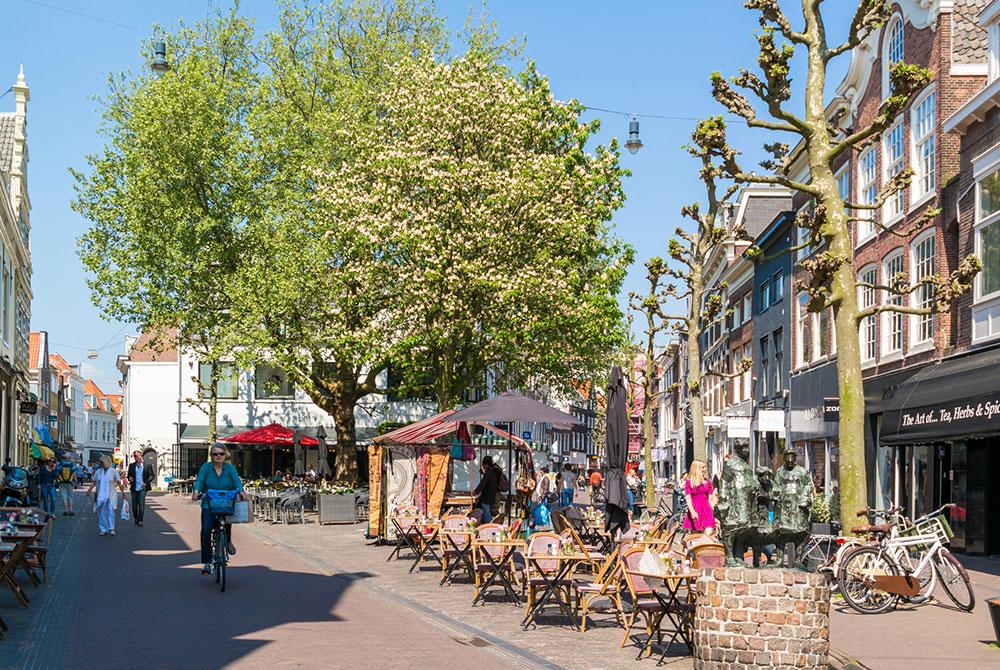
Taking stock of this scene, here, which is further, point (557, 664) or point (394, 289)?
point (394, 289)

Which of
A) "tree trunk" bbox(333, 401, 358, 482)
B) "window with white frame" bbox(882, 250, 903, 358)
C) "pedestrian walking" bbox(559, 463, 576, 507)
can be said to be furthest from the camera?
"tree trunk" bbox(333, 401, 358, 482)

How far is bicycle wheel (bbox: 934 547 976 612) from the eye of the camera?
12891 millimetres

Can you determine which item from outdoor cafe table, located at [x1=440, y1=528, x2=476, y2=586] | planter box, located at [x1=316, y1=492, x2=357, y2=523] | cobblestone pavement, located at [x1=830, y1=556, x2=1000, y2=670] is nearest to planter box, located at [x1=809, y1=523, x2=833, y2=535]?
cobblestone pavement, located at [x1=830, y1=556, x2=1000, y2=670]

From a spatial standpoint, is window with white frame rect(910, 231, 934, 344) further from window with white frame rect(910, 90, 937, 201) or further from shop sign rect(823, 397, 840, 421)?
→ shop sign rect(823, 397, 840, 421)

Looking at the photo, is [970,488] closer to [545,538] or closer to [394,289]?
[545,538]

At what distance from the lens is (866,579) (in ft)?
42.5

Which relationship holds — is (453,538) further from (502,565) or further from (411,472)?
(411,472)

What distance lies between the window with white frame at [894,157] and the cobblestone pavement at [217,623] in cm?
1602

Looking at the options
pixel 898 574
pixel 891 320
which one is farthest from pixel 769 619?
pixel 891 320

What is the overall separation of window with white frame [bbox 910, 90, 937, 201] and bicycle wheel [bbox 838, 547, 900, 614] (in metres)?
12.9

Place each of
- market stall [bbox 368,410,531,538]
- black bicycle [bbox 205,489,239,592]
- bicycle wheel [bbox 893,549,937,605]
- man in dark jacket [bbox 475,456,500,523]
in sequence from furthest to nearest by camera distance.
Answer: market stall [bbox 368,410,531,538] < man in dark jacket [bbox 475,456,500,523] < black bicycle [bbox 205,489,239,592] < bicycle wheel [bbox 893,549,937,605]

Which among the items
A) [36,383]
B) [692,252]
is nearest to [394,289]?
[692,252]

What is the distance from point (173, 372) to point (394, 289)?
35640 millimetres

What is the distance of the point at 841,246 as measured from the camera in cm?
1431
